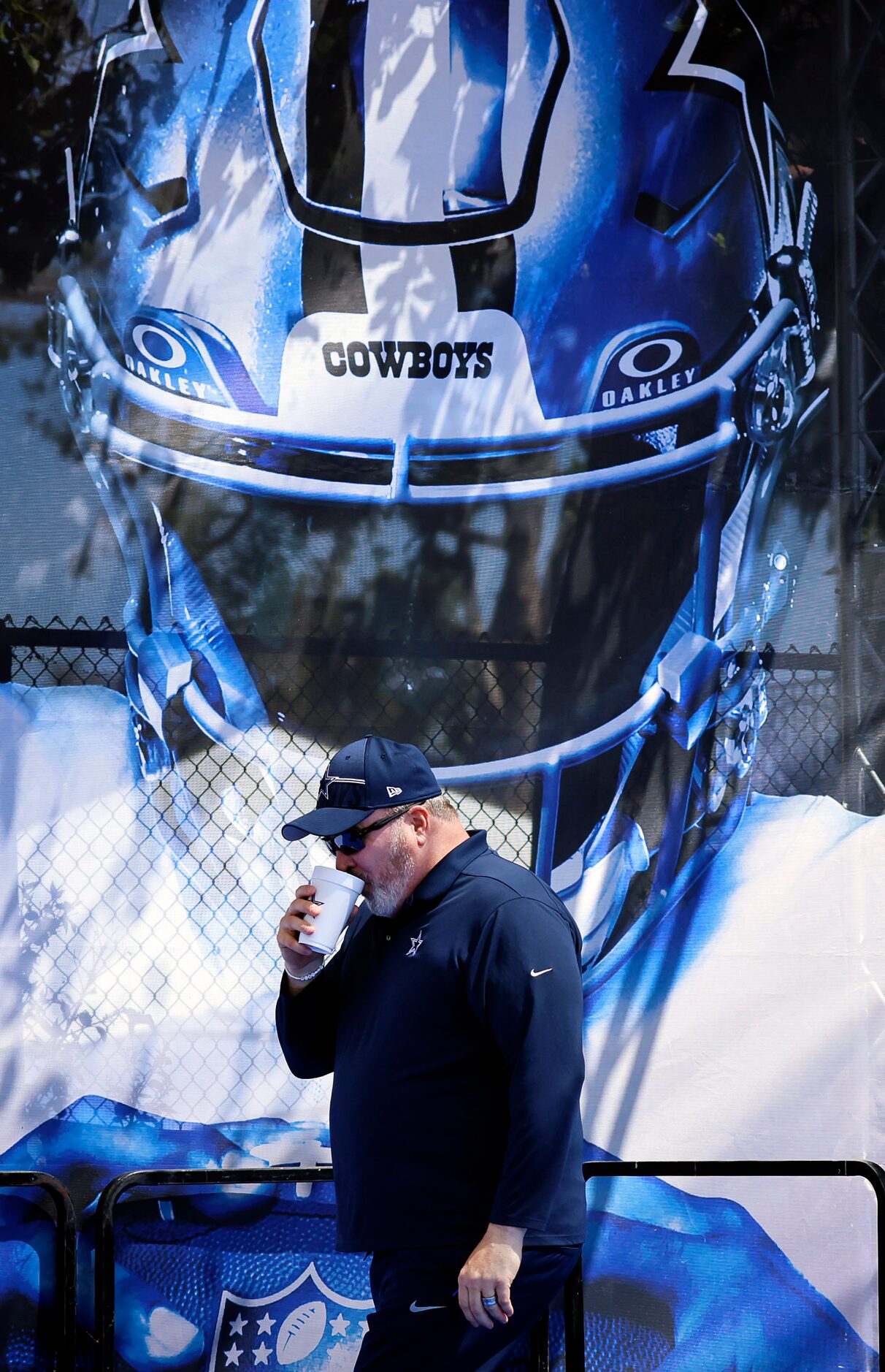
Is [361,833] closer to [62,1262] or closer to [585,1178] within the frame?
[585,1178]

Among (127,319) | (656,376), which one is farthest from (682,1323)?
(127,319)

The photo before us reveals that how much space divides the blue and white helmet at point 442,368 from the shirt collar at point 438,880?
1.55 m

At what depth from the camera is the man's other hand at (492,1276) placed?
228 cm

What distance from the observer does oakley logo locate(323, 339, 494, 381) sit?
13.9 ft

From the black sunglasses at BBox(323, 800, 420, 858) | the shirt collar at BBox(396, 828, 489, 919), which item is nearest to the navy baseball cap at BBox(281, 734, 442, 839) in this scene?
the black sunglasses at BBox(323, 800, 420, 858)

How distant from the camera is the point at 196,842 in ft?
13.5

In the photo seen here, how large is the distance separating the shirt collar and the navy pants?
61 cm

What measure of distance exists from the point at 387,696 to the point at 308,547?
514mm

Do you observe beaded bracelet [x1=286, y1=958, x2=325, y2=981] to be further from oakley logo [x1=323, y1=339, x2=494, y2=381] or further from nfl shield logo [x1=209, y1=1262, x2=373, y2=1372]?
oakley logo [x1=323, y1=339, x2=494, y2=381]

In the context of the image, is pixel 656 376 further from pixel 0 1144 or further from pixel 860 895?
pixel 0 1144

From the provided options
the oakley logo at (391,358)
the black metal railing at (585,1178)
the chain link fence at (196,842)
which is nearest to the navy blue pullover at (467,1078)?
the black metal railing at (585,1178)

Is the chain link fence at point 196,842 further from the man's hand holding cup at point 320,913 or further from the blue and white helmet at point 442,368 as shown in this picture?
the man's hand holding cup at point 320,913

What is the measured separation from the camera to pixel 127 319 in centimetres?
420

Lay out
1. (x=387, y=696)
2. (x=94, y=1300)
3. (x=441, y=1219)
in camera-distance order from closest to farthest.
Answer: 1. (x=441, y=1219)
2. (x=94, y=1300)
3. (x=387, y=696)
